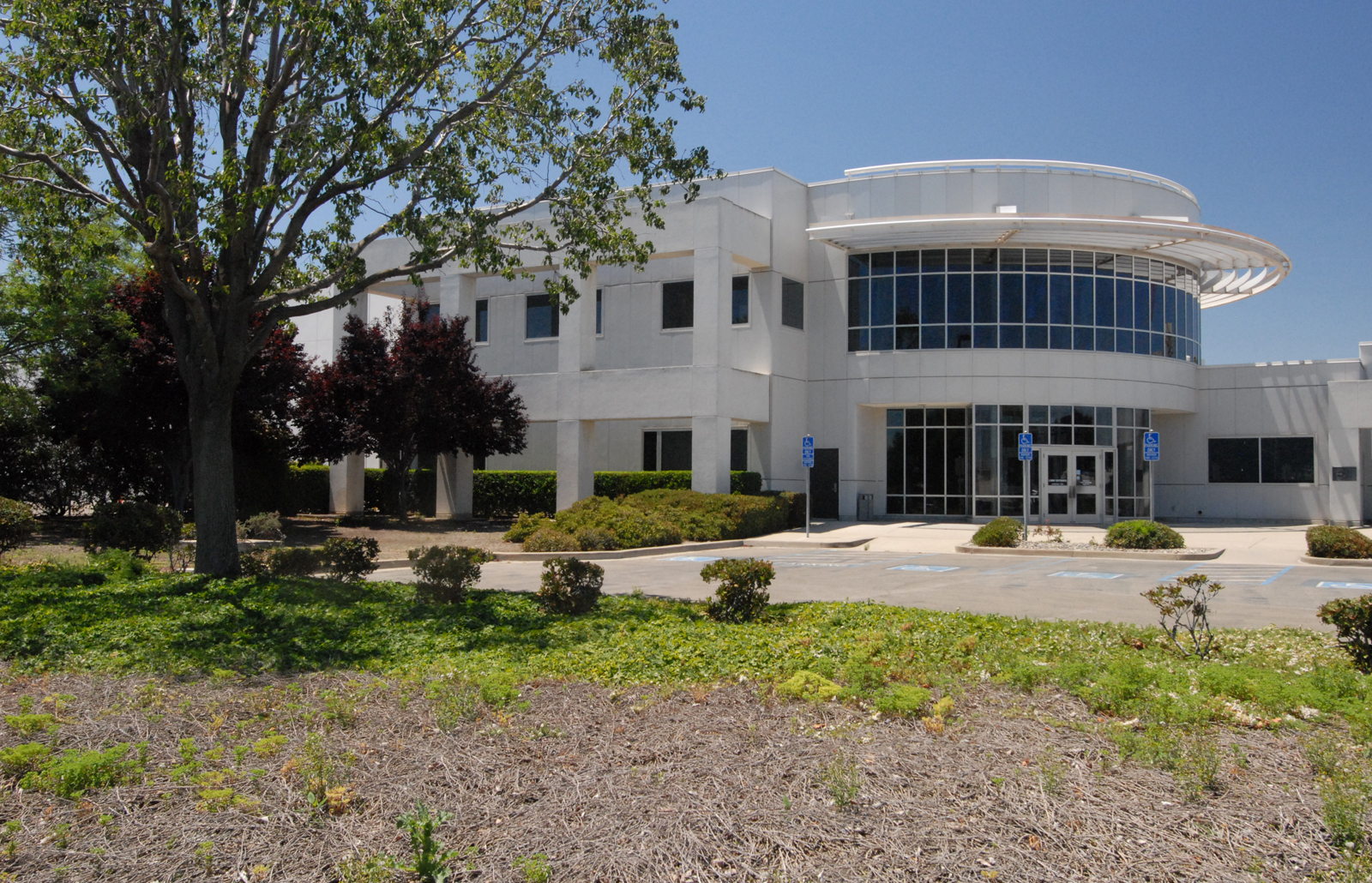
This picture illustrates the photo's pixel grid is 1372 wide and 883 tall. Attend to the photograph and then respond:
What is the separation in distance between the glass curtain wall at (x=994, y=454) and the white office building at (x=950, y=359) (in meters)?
0.06

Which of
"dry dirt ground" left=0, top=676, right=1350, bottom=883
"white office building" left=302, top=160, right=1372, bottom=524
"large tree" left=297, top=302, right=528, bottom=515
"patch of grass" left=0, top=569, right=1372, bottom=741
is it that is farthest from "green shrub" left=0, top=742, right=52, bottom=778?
"white office building" left=302, top=160, right=1372, bottom=524

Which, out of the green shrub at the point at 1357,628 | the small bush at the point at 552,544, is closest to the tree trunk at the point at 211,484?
the small bush at the point at 552,544

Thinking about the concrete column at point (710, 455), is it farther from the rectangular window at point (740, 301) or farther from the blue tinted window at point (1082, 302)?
the blue tinted window at point (1082, 302)

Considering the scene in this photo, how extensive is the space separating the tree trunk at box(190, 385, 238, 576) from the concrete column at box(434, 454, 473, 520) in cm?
2108

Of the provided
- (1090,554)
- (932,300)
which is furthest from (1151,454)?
(932,300)

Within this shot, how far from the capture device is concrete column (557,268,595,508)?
32.0 m

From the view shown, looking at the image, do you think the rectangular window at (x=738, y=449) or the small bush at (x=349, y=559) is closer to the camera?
the small bush at (x=349, y=559)

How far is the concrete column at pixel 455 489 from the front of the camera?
114 ft

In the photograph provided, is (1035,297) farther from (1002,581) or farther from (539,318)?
(1002,581)

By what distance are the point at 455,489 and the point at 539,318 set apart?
6.88 m

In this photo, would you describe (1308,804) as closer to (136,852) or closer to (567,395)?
(136,852)

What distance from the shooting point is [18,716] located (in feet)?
19.9

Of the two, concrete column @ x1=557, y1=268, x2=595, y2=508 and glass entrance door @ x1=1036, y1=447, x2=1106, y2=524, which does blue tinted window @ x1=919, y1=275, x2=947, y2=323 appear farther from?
concrete column @ x1=557, y1=268, x2=595, y2=508

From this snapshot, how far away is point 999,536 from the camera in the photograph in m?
23.8
